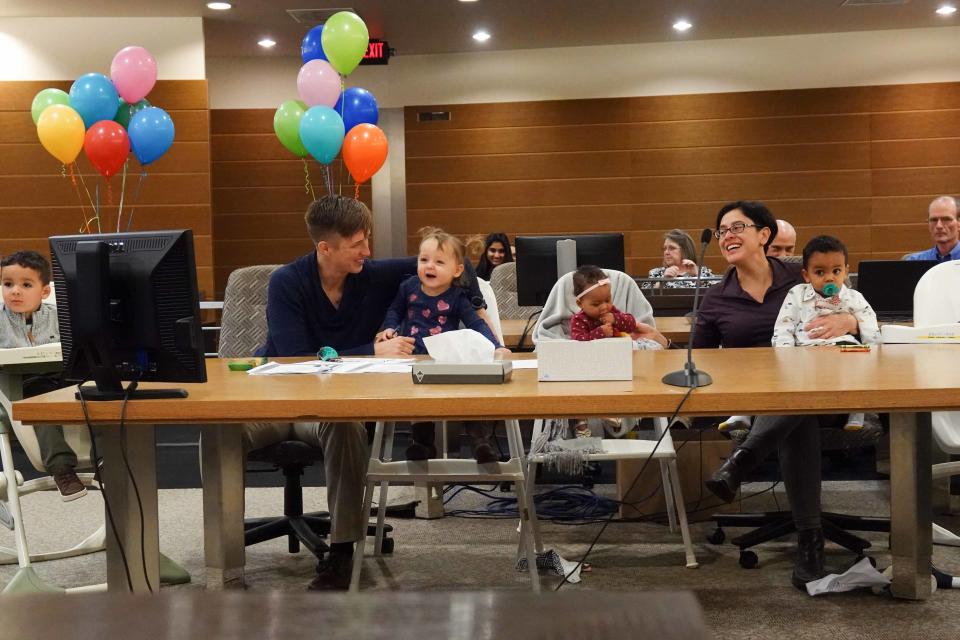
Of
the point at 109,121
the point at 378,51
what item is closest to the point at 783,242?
the point at 109,121

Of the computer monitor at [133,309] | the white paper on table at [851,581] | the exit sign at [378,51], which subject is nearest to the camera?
the computer monitor at [133,309]

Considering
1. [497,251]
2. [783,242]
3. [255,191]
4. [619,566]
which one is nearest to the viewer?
[619,566]

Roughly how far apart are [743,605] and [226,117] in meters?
8.59

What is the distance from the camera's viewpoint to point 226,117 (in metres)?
10.0

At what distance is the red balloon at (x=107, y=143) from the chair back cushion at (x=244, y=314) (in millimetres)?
3263

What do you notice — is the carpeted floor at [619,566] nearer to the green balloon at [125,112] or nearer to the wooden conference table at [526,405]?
the wooden conference table at [526,405]

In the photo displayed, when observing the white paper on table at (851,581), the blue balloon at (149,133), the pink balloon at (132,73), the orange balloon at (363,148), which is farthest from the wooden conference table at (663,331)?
the pink balloon at (132,73)

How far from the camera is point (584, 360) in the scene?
2.15m

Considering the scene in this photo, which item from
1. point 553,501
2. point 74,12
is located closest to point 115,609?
point 553,501

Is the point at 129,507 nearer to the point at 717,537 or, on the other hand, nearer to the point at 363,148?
the point at 717,537

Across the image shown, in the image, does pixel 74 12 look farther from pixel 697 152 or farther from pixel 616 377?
pixel 616 377

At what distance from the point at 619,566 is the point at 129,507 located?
5.19 ft

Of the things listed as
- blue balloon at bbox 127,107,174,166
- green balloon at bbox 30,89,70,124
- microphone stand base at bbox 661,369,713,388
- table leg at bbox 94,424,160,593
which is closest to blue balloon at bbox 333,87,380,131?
blue balloon at bbox 127,107,174,166

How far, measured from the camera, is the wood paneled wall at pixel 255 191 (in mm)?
10023
